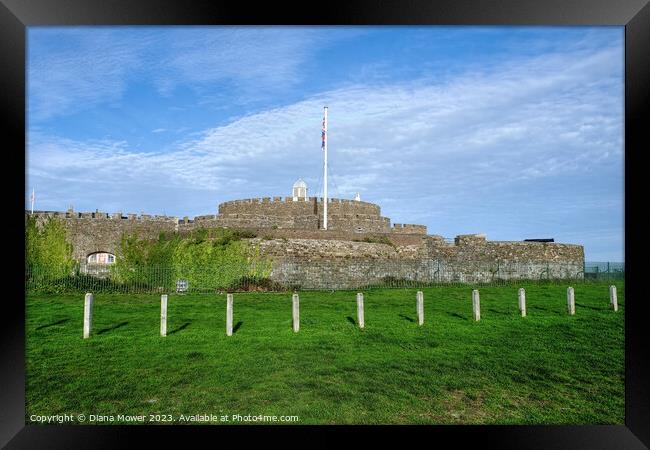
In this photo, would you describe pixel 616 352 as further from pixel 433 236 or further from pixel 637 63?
pixel 433 236

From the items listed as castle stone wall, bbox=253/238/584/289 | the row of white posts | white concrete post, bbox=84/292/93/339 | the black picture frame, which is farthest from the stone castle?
the black picture frame

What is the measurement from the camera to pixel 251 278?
15312 millimetres

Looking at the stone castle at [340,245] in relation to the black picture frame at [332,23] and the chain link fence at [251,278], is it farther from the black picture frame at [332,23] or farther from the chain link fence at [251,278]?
the black picture frame at [332,23]

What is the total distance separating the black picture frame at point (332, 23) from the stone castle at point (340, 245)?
11903 millimetres

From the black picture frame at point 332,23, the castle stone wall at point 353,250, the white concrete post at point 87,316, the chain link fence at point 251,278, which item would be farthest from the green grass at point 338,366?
the castle stone wall at point 353,250

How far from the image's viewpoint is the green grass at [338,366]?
501cm

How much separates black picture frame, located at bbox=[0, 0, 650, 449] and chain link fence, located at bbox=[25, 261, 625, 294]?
1066 cm

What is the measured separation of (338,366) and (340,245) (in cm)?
1186


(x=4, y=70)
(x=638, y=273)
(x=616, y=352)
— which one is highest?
(x=4, y=70)

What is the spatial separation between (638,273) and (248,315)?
784 cm

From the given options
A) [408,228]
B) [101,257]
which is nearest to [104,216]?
[101,257]

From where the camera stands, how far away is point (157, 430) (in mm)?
3781

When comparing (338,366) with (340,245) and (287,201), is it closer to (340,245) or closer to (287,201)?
(340,245)

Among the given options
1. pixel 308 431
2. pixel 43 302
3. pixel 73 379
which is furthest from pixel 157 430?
pixel 43 302
